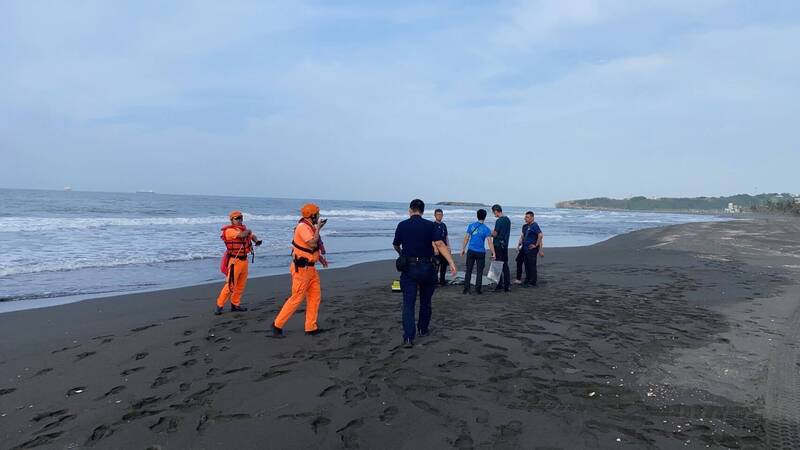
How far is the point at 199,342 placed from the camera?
18.3ft

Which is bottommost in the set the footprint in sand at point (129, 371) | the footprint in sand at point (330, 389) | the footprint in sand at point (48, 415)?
the footprint in sand at point (48, 415)

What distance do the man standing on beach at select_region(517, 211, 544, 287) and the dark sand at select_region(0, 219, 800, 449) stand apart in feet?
4.87

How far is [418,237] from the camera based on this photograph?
547cm

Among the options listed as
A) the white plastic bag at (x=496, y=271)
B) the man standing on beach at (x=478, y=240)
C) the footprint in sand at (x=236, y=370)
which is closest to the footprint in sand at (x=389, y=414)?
the footprint in sand at (x=236, y=370)

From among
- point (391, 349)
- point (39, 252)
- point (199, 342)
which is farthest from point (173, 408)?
point (39, 252)

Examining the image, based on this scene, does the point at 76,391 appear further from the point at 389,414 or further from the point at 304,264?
the point at 389,414

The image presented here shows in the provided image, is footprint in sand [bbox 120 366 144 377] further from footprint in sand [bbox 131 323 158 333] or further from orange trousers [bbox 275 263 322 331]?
footprint in sand [bbox 131 323 158 333]

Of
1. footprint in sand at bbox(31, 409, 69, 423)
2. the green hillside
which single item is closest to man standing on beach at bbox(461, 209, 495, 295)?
footprint in sand at bbox(31, 409, 69, 423)

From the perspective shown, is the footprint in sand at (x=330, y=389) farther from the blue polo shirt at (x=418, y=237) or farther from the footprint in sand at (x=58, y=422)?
the footprint in sand at (x=58, y=422)

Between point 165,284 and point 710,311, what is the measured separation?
11.0 meters

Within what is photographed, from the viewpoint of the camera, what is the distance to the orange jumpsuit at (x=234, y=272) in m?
6.82

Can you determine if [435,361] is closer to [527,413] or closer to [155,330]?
[527,413]

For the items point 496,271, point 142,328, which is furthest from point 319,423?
point 496,271

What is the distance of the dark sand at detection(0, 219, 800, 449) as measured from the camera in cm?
335
